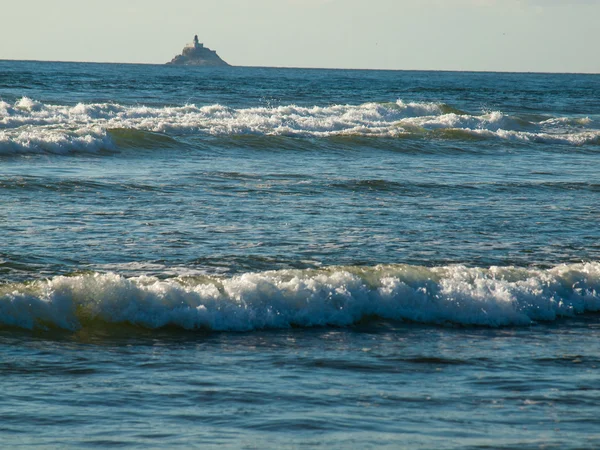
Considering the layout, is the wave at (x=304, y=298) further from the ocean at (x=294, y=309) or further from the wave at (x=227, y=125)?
the wave at (x=227, y=125)

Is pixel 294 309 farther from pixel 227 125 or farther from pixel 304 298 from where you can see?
pixel 227 125

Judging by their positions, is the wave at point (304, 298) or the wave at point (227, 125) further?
the wave at point (227, 125)

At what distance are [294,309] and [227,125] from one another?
18.6m

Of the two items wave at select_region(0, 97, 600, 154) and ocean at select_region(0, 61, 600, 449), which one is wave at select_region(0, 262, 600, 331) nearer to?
ocean at select_region(0, 61, 600, 449)

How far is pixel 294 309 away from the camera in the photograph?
8430 millimetres

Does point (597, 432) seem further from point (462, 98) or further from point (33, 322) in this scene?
point (462, 98)

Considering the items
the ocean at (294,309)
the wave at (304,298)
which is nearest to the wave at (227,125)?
the ocean at (294,309)

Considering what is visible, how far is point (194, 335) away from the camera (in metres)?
7.83

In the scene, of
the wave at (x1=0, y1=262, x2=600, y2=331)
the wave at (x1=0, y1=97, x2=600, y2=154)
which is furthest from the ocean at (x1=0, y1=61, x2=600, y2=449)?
the wave at (x1=0, y1=97, x2=600, y2=154)

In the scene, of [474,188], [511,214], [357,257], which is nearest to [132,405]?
[357,257]

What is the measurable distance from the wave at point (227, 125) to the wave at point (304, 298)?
1283 cm

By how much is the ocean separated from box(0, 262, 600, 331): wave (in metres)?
0.02

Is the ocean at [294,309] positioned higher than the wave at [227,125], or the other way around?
the wave at [227,125]

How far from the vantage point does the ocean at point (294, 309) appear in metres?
5.62
